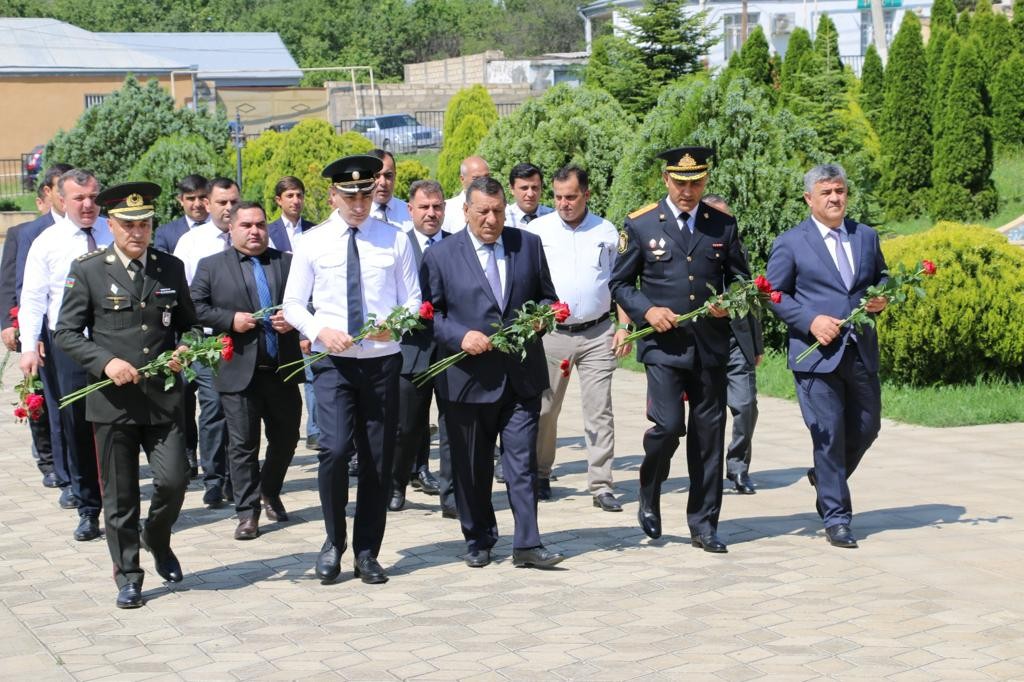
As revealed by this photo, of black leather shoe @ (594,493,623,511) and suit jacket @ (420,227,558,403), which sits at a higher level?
suit jacket @ (420,227,558,403)

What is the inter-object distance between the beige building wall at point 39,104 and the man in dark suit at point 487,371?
43390 mm

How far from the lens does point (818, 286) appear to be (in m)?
7.55

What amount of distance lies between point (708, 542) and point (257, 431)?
2.80 m

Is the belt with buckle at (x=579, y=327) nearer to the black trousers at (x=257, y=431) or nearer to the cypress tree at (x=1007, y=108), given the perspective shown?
the black trousers at (x=257, y=431)

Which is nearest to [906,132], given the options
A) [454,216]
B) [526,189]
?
[454,216]

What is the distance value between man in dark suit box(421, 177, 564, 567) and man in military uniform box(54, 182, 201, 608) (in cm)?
140

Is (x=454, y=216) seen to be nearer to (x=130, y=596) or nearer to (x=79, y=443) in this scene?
(x=79, y=443)

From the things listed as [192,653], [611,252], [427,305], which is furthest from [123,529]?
[611,252]

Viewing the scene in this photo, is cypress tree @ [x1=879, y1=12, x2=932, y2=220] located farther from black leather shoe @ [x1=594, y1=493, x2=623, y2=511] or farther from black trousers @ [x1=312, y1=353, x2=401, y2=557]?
black trousers @ [x1=312, y1=353, x2=401, y2=557]

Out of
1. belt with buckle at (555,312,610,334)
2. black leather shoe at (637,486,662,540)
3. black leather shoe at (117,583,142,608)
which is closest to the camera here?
black leather shoe at (117,583,142,608)

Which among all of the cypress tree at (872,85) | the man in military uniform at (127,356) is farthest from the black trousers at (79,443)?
the cypress tree at (872,85)

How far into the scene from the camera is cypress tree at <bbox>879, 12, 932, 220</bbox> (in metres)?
22.1

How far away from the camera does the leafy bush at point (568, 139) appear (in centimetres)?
1641

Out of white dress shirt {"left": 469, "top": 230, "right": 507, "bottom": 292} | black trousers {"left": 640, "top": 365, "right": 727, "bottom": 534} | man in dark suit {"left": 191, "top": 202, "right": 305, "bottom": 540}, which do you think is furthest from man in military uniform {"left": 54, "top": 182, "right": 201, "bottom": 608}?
black trousers {"left": 640, "top": 365, "right": 727, "bottom": 534}
